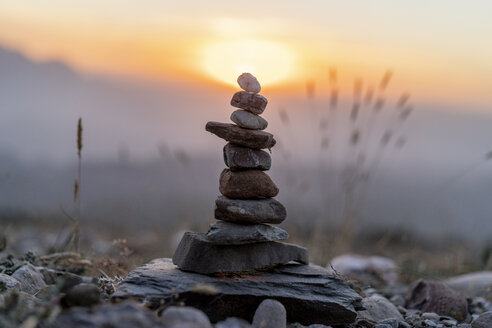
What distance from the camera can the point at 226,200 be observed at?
4758mm

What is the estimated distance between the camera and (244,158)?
16.0 ft

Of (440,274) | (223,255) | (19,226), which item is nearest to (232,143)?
(223,255)

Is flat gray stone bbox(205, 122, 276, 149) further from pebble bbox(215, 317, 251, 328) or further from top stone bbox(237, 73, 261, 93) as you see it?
pebble bbox(215, 317, 251, 328)

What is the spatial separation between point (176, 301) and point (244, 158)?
1412 mm

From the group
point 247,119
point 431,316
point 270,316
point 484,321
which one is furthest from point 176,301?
point 484,321

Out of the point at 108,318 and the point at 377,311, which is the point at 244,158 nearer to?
the point at 377,311

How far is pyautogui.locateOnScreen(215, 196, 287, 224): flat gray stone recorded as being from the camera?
4.67 meters

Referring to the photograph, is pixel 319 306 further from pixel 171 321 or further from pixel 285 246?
pixel 171 321

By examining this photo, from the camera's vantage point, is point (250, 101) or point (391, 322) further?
point (250, 101)

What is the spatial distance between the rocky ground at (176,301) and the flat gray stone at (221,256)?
0.16 m

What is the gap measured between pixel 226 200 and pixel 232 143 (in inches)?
22.0

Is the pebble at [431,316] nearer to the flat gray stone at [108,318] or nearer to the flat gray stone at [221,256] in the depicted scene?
the flat gray stone at [221,256]

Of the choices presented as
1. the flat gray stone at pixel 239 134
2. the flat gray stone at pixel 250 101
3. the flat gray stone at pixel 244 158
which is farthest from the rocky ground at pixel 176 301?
the flat gray stone at pixel 250 101

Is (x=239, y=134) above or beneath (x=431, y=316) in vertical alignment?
above
